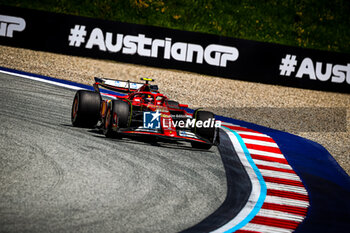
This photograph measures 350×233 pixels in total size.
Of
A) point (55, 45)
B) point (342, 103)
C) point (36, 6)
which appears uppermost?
point (36, 6)

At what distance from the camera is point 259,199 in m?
7.06

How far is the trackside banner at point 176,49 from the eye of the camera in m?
17.0

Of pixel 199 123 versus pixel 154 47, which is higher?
pixel 154 47

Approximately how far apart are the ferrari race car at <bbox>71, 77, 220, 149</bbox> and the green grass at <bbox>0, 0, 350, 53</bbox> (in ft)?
50.2

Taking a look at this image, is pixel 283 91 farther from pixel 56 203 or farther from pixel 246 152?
pixel 56 203

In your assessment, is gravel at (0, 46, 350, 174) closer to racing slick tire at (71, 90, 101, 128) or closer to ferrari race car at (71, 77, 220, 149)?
ferrari race car at (71, 77, 220, 149)

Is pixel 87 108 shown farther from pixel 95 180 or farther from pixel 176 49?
pixel 176 49

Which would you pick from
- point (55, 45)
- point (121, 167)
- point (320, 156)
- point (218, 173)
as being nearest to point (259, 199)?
point (218, 173)

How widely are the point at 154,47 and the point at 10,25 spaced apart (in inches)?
212

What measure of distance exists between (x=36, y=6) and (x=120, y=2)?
14.3 ft

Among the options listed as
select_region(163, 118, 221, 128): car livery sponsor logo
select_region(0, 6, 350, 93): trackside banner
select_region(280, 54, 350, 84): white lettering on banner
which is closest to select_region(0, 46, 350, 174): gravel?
select_region(0, 6, 350, 93): trackside banner

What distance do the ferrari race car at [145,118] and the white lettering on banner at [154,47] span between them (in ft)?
26.1

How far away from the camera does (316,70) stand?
17.3m

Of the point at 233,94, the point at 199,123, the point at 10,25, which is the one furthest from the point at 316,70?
the point at 10,25
